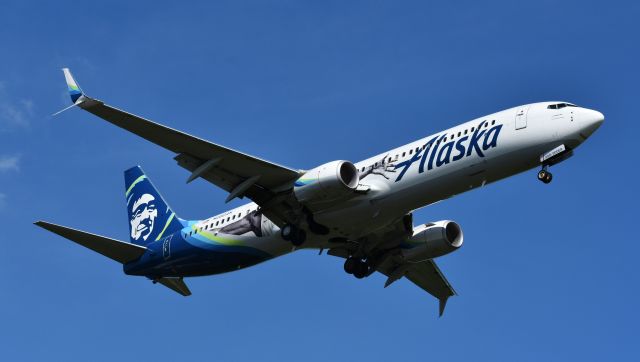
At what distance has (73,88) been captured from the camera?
35.6 m

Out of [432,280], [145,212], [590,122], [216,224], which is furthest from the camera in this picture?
[145,212]

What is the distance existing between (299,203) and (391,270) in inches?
313

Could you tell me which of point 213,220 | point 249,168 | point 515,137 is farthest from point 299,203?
point 515,137

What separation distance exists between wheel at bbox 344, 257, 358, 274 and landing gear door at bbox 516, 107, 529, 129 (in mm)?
10382

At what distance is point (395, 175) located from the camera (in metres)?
37.0

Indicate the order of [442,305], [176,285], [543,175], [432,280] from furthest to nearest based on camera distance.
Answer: [442,305]
[432,280]
[176,285]
[543,175]

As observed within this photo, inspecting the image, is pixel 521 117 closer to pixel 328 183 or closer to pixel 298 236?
pixel 328 183

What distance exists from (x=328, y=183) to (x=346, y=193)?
0.85 m

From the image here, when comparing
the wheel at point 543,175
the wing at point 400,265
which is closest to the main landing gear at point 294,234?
the wing at point 400,265

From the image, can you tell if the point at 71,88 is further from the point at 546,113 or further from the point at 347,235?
the point at 546,113

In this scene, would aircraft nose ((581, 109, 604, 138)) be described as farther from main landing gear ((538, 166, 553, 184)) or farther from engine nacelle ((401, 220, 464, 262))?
engine nacelle ((401, 220, 464, 262))

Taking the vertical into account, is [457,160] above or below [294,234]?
above

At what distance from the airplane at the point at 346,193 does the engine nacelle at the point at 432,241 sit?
0.04 metres

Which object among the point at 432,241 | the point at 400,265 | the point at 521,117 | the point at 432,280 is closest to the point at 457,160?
the point at 521,117
